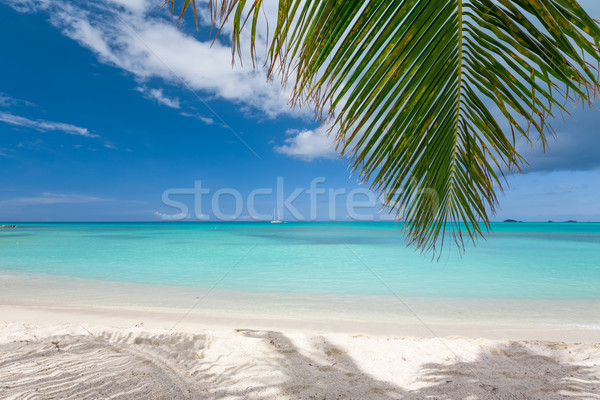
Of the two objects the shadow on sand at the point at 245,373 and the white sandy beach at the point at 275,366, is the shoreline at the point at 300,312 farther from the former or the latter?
the shadow on sand at the point at 245,373

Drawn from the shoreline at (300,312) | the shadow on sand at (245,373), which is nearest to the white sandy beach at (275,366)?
the shadow on sand at (245,373)

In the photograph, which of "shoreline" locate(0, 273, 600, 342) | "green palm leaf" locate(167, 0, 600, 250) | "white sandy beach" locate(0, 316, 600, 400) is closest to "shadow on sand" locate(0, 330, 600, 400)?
"white sandy beach" locate(0, 316, 600, 400)

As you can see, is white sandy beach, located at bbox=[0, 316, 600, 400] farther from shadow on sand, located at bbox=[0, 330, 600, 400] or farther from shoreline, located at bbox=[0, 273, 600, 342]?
shoreline, located at bbox=[0, 273, 600, 342]

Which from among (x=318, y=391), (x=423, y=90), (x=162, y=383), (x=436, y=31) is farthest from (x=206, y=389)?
(x=436, y=31)

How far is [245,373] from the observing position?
2.52 m

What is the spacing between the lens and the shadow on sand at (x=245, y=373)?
221cm

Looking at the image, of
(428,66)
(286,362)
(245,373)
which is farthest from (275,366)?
(428,66)

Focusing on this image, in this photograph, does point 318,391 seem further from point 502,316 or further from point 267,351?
point 502,316

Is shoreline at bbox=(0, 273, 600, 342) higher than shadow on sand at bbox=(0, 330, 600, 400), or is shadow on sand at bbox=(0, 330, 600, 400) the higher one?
shadow on sand at bbox=(0, 330, 600, 400)

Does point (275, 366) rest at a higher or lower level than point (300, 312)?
higher

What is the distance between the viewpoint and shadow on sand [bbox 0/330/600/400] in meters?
2.21

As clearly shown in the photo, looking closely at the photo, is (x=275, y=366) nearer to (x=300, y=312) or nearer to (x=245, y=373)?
(x=245, y=373)

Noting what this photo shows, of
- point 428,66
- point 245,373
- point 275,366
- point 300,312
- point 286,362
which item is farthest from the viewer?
point 300,312

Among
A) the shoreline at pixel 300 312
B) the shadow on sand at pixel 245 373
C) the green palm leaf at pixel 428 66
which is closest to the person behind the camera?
the green palm leaf at pixel 428 66
